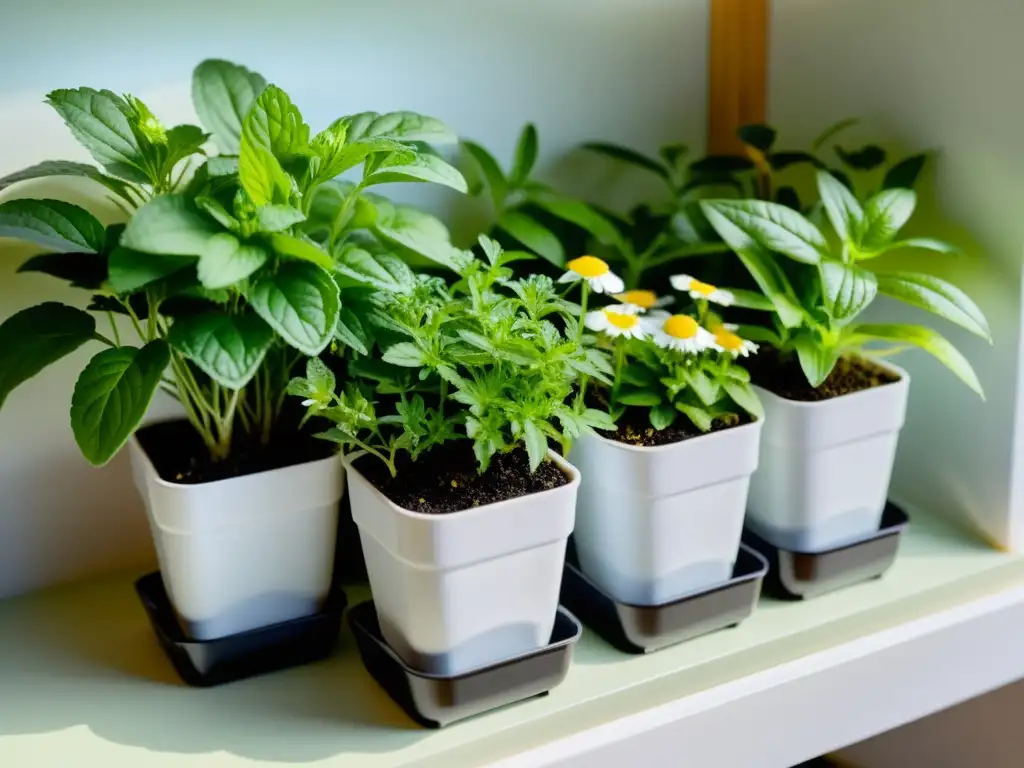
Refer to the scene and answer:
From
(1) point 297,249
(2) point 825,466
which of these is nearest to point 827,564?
(2) point 825,466

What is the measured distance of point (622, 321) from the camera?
2.83 feet

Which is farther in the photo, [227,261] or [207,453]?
[207,453]

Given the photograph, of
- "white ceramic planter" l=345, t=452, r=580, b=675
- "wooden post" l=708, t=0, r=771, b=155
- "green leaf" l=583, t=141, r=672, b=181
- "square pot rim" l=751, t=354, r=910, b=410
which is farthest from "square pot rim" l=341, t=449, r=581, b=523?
"wooden post" l=708, t=0, r=771, b=155

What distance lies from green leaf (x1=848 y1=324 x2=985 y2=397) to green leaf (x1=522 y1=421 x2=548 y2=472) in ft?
1.13

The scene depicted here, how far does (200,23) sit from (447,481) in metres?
0.47

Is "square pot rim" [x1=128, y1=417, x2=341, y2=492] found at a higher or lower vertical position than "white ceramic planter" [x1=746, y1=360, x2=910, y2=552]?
higher

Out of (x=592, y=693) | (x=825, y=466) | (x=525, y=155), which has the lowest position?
(x=592, y=693)

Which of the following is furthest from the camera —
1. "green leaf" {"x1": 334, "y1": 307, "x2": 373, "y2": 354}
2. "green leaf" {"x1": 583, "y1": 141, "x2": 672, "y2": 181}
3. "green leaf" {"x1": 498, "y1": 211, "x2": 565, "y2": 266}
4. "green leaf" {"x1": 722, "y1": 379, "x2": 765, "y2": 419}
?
"green leaf" {"x1": 583, "y1": 141, "x2": 672, "y2": 181}

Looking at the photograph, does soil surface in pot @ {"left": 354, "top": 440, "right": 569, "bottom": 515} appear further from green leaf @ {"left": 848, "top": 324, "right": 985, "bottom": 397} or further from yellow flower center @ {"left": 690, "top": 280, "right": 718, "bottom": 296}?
green leaf @ {"left": 848, "top": 324, "right": 985, "bottom": 397}

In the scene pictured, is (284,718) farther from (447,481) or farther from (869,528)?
(869,528)

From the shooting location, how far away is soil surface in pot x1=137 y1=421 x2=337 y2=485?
869mm

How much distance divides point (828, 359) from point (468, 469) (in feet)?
1.07

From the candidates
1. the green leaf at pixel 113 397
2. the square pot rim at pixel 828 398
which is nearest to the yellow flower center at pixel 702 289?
the square pot rim at pixel 828 398

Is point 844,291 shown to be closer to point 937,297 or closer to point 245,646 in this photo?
point 937,297
